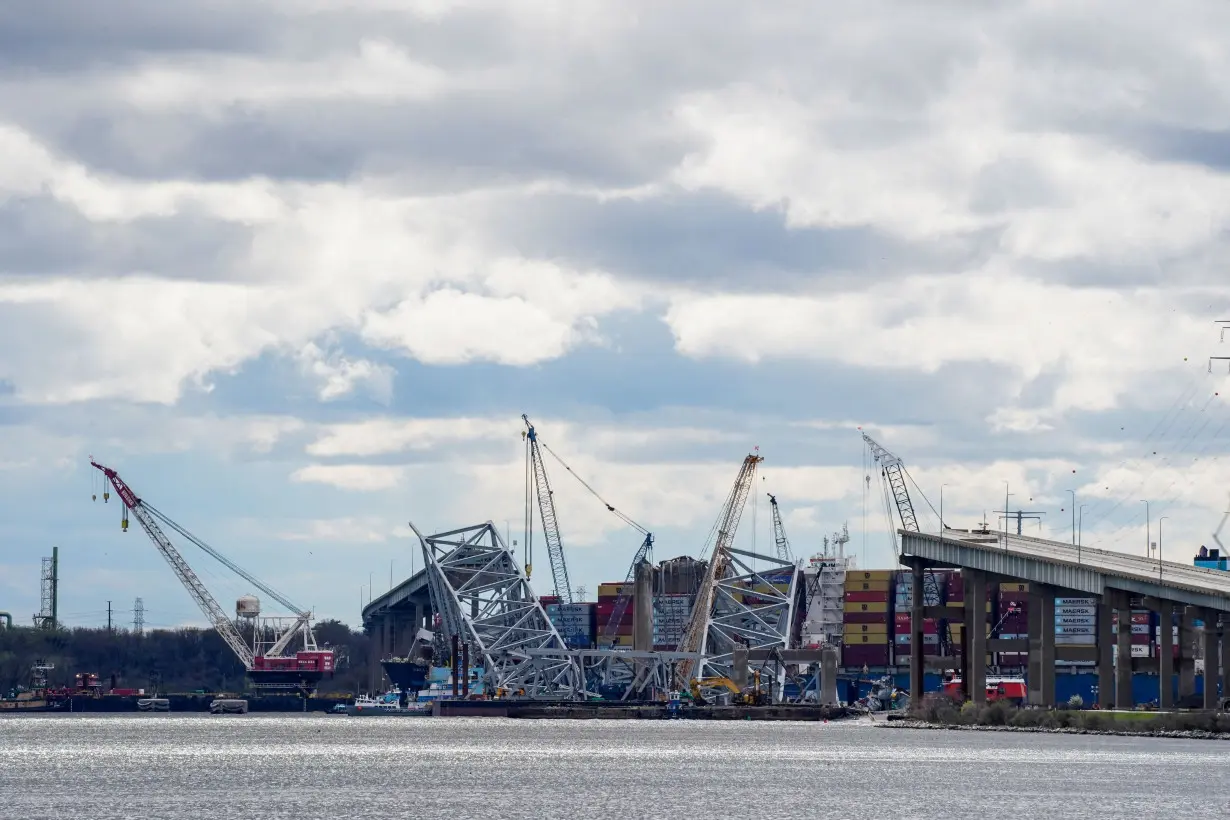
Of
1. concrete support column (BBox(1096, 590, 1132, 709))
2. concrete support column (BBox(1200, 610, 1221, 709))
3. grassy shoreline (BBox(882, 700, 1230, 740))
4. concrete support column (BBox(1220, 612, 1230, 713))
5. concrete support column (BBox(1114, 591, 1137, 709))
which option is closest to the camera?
grassy shoreline (BBox(882, 700, 1230, 740))

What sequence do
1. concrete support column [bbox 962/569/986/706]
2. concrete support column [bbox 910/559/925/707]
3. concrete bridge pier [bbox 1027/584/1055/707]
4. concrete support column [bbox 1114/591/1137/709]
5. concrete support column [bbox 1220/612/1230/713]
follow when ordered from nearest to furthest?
concrete support column [bbox 1114/591/1137/709] → concrete bridge pier [bbox 1027/584/1055/707] → concrete support column [bbox 962/569/986/706] → concrete support column [bbox 1220/612/1230/713] → concrete support column [bbox 910/559/925/707]

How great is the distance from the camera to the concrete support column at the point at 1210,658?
161 metres

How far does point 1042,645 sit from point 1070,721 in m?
8.69

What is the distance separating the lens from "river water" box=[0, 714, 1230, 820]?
298 feet

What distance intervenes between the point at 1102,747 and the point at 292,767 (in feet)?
176

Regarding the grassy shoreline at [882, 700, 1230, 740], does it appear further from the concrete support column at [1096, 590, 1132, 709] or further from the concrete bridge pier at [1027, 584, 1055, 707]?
the concrete bridge pier at [1027, 584, 1055, 707]

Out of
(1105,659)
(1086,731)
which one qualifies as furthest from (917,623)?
(1086,731)

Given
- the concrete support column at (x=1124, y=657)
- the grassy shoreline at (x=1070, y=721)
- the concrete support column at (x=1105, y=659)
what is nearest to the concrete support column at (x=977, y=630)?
the grassy shoreline at (x=1070, y=721)

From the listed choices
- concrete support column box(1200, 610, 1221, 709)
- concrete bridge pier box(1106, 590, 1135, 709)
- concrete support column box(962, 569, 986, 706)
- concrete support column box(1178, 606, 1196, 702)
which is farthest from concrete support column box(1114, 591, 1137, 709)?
concrete support column box(962, 569, 986, 706)

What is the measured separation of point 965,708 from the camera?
18550cm

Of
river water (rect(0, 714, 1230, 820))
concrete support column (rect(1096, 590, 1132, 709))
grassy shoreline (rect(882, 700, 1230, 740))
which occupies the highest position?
concrete support column (rect(1096, 590, 1132, 709))

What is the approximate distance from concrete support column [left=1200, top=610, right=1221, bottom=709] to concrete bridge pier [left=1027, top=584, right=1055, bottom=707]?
11.8 m

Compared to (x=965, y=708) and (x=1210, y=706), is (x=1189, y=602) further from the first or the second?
(x=965, y=708)

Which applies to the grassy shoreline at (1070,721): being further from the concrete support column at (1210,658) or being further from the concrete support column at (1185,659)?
the concrete support column at (1210,658)
